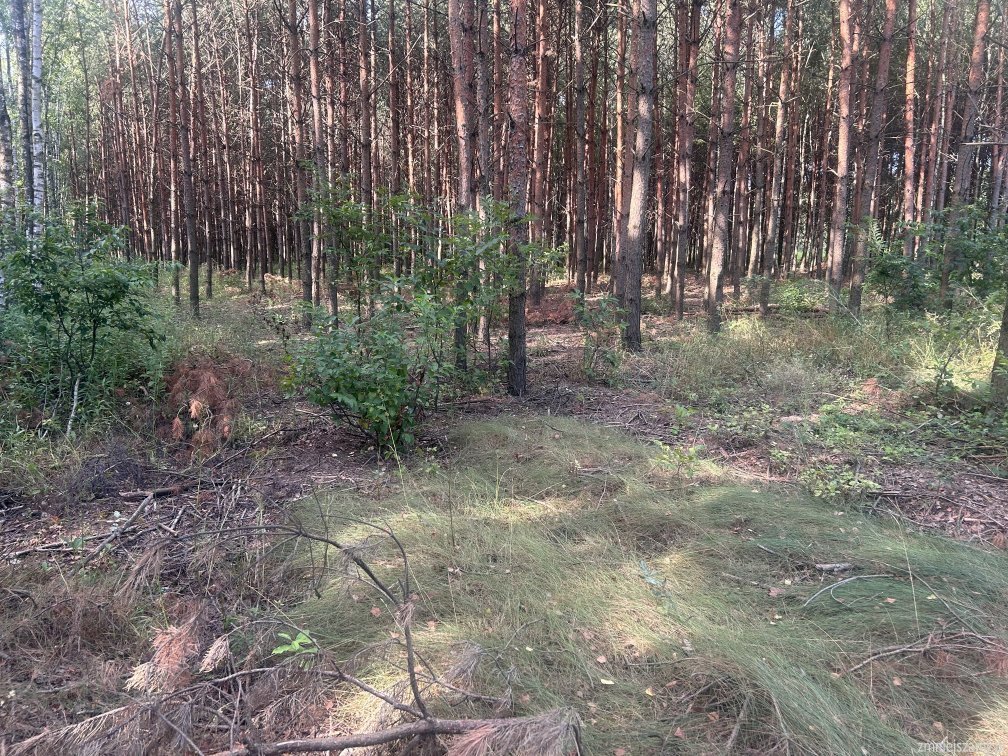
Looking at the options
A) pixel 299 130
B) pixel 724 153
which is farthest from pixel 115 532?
pixel 724 153

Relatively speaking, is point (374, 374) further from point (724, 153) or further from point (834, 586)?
point (724, 153)

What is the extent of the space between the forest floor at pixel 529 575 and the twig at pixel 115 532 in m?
0.02

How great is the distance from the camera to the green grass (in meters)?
2.43

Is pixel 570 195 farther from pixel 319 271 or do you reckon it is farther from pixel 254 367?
pixel 254 367

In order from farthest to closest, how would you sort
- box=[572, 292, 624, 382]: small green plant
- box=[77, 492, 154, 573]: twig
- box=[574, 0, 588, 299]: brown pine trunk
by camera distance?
box=[574, 0, 588, 299]: brown pine trunk → box=[572, 292, 624, 382]: small green plant → box=[77, 492, 154, 573]: twig

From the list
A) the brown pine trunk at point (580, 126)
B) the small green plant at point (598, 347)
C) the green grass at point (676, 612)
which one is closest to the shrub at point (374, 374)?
the green grass at point (676, 612)

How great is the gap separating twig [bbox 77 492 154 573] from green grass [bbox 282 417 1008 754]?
102cm

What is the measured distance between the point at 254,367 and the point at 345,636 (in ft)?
16.6

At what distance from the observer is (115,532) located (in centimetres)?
Answer: 381

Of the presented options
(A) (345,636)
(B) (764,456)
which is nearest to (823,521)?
(B) (764,456)

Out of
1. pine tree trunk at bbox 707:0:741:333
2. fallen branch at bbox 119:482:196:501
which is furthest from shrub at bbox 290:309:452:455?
pine tree trunk at bbox 707:0:741:333

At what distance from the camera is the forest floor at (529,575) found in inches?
94.8

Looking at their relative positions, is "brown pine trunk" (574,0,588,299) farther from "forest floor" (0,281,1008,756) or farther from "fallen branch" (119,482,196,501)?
"fallen branch" (119,482,196,501)

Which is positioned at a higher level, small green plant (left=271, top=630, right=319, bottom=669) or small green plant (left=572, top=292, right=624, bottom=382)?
small green plant (left=572, top=292, right=624, bottom=382)
